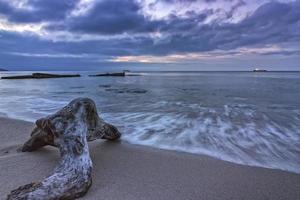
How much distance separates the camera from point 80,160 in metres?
3.52

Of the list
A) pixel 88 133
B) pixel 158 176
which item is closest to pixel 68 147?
pixel 88 133

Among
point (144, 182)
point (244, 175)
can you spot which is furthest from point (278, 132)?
point (144, 182)

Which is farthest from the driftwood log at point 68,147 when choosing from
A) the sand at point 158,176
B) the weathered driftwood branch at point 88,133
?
the sand at point 158,176

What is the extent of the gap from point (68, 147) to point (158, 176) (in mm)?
1410

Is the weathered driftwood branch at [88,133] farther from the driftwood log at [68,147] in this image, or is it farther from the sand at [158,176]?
the sand at [158,176]

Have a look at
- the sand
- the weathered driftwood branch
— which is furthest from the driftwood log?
the sand

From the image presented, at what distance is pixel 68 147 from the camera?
3.75m

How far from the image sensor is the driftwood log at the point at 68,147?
292cm

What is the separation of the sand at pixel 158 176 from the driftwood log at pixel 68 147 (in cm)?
23

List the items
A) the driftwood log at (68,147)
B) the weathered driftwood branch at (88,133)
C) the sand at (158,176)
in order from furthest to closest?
the weathered driftwood branch at (88,133) < the sand at (158,176) < the driftwood log at (68,147)

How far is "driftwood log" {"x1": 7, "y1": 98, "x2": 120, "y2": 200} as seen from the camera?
2916 millimetres

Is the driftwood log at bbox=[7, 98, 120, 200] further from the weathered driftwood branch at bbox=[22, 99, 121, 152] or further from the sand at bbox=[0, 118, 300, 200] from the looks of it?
the sand at bbox=[0, 118, 300, 200]

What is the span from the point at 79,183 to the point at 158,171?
4.43 feet

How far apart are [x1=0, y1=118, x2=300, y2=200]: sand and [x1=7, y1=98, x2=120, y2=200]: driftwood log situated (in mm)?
231
